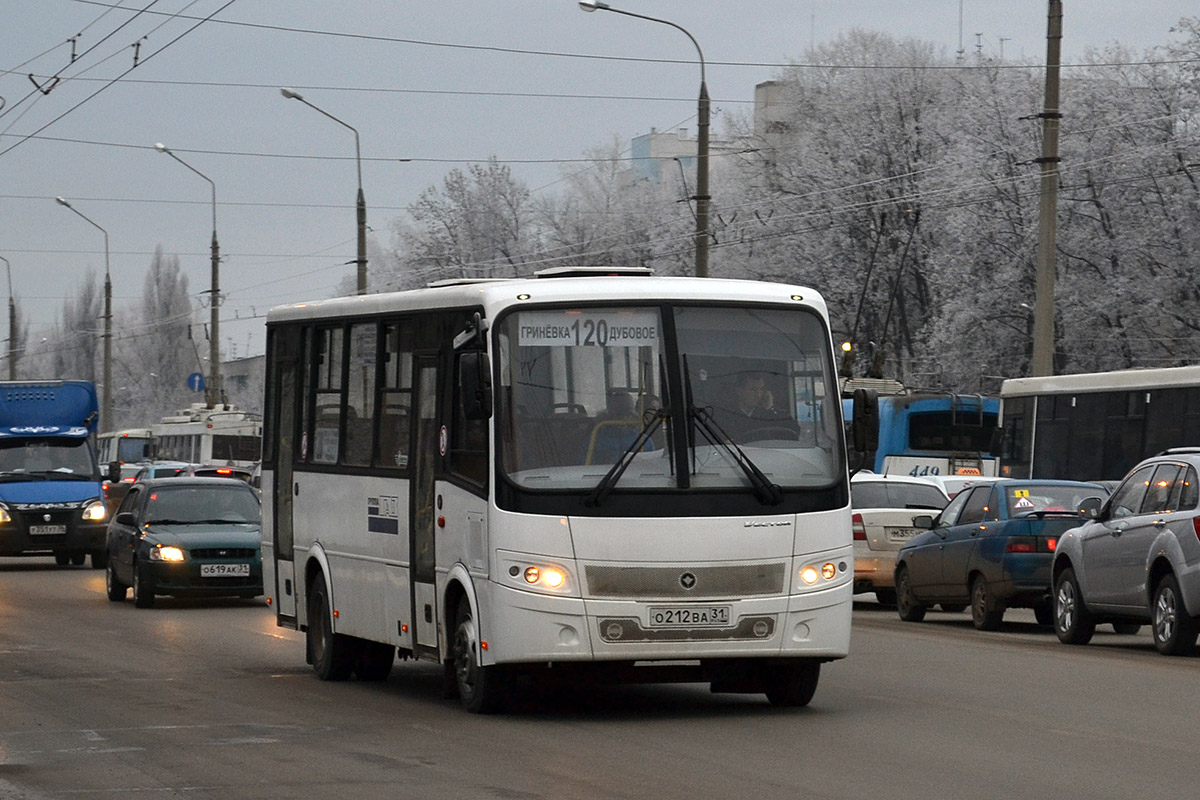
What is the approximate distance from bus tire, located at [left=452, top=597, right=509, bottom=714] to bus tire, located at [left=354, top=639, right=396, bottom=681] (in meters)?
2.54

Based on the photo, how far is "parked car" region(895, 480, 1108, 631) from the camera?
21.0 metres

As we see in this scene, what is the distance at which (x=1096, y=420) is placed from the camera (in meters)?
31.8

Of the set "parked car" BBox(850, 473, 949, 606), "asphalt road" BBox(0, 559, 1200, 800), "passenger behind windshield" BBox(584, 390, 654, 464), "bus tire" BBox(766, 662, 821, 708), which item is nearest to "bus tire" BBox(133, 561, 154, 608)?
"asphalt road" BBox(0, 559, 1200, 800)

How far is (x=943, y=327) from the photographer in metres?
58.2

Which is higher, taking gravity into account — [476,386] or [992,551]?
[476,386]

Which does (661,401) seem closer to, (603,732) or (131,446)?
(603,732)

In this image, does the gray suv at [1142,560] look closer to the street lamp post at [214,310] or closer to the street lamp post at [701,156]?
the street lamp post at [701,156]

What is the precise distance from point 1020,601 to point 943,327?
3773cm

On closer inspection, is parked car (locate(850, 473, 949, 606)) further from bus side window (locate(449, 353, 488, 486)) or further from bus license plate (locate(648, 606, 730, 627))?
bus license plate (locate(648, 606, 730, 627))

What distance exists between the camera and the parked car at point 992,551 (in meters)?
21.0

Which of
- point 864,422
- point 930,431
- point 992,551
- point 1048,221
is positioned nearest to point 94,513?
point 1048,221

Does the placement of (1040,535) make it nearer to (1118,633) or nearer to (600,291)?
(1118,633)

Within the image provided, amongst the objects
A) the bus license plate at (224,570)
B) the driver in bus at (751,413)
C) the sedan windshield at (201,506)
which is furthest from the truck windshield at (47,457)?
the driver in bus at (751,413)

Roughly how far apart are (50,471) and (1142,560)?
70.9 feet
